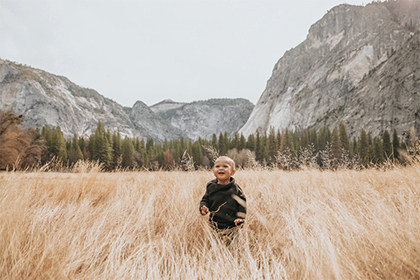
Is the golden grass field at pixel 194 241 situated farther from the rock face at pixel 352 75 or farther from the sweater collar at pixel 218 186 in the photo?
the rock face at pixel 352 75

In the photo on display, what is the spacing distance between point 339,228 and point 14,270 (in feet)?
6.99

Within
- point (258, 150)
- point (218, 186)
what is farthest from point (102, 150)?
point (218, 186)

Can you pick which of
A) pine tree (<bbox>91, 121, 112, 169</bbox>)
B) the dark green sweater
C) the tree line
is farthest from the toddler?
pine tree (<bbox>91, 121, 112, 169</bbox>)

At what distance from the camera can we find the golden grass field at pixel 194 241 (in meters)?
1.16

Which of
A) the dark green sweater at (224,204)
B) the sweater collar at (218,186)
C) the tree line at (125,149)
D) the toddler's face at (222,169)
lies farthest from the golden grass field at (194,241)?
the tree line at (125,149)

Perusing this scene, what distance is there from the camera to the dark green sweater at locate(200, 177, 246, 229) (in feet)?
Answer: 7.23

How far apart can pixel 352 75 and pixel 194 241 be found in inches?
4333

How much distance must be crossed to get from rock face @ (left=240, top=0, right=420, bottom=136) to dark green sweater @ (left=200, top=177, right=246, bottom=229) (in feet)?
238

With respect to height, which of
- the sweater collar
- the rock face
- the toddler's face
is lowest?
the sweater collar

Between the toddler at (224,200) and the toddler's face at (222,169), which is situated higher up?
the toddler's face at (222,169)

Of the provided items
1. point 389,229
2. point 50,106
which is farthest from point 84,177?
point 50,106

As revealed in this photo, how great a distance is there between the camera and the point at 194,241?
6.80 feet

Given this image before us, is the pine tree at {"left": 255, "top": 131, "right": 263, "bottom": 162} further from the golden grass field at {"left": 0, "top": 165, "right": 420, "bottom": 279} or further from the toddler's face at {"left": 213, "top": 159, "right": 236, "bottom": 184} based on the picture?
the toddler's face at {"left": 213, "top": 159, "right": 236, "bottom": 184}

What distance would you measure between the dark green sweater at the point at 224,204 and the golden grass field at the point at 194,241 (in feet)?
0.51
